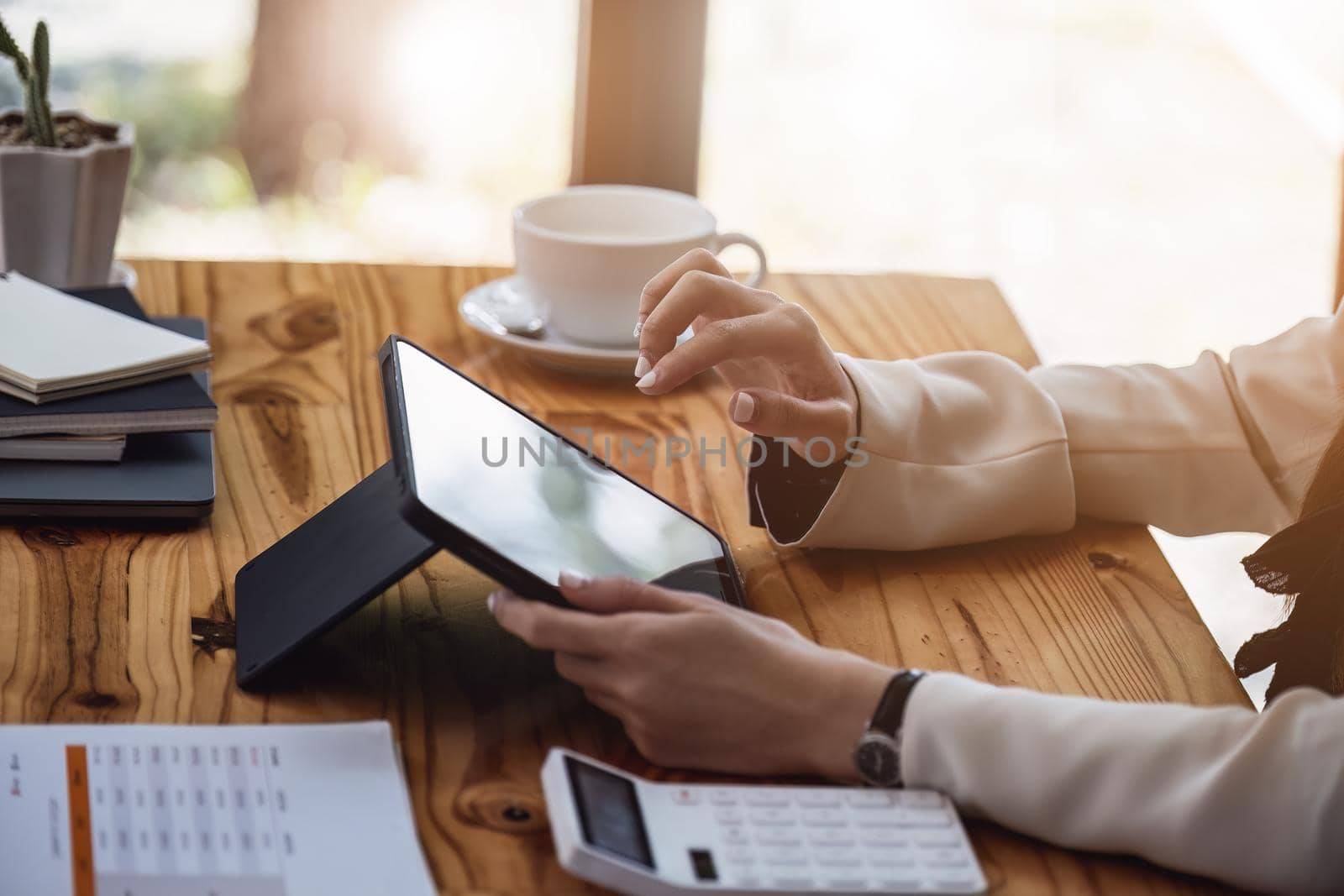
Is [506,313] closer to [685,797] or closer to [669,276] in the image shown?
[669,276]

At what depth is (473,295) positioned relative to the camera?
1260 mm

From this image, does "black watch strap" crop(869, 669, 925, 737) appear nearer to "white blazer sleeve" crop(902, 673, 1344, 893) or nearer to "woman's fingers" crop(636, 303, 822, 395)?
"white blazer sleeve" crop(902, 673, 1344, 893)

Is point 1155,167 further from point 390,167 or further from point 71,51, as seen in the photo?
point 71,51

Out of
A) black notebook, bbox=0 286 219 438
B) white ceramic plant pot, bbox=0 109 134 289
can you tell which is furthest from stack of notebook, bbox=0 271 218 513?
white ceramic plant pot, bbox=0 109 134 289

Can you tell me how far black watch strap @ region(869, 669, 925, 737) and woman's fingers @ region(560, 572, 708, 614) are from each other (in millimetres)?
106

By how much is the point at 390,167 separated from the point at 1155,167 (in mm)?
2132

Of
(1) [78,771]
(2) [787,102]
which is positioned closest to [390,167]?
(2) [787,102]

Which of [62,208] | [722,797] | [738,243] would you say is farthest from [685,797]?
[62,208]

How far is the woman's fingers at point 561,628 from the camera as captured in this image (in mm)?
668

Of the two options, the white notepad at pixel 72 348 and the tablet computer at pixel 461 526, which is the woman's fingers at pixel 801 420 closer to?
the tablet computer at pixel 461 526

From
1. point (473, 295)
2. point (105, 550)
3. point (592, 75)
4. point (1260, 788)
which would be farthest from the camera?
point (592, 75)

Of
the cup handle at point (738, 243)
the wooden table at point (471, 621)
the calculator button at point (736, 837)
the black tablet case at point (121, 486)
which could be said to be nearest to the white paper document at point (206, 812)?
the wooden table at point (471, 621)

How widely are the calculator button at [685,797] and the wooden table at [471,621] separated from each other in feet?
0.17

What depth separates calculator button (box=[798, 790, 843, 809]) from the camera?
627 millimetres
